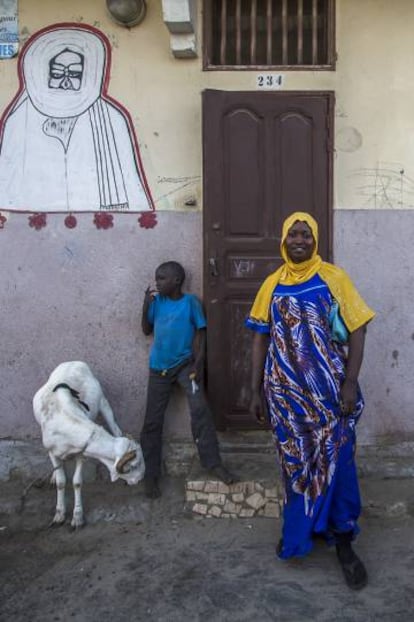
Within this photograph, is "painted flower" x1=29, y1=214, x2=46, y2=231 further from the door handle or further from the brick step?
the brick step

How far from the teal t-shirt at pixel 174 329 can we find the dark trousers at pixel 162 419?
0.25ft

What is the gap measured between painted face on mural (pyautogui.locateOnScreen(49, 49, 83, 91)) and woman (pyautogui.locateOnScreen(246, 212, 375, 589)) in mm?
2091

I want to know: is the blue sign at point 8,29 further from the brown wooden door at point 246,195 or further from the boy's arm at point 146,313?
the boy's arm at point 146,313

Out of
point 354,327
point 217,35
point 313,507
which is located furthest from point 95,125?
point 313,507

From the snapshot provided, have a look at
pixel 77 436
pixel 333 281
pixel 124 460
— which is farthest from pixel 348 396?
pixel 77 436

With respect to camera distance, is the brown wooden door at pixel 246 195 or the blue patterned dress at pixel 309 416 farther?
the brown wooden door at pixel 246 195

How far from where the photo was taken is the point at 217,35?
176 inches

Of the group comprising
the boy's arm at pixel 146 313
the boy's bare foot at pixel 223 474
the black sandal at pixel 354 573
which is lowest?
the black sandal at pixel 354 573

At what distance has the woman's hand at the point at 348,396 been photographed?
3227 mm

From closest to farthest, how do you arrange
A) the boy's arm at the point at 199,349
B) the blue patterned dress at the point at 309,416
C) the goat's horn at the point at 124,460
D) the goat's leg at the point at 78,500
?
the blue patterned dress at the point at 309,416
the goat's horn at the point at 124,460
the goat's leg at the point at 78,500
the boy's arm at the point at 199,349

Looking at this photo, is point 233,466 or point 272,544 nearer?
point 272,544

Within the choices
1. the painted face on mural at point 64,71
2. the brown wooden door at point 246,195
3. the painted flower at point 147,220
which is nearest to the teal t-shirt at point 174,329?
the brown wooden door at point 246,195

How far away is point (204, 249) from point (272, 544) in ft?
6.27

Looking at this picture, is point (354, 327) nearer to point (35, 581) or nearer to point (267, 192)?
point (267, 192)
